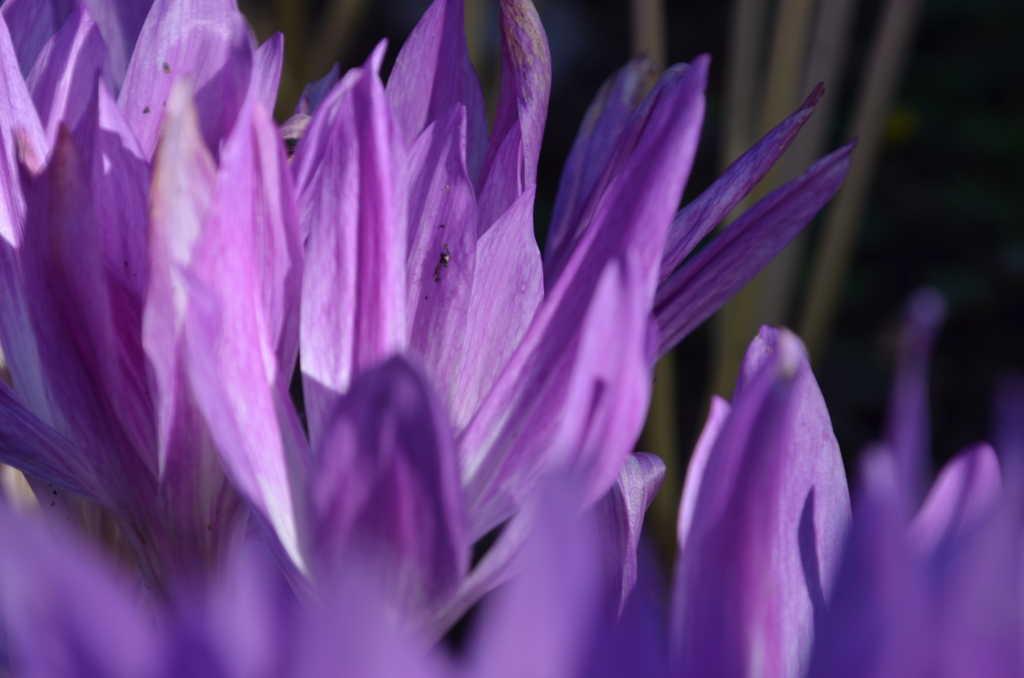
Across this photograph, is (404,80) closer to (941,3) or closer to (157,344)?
(157,344)

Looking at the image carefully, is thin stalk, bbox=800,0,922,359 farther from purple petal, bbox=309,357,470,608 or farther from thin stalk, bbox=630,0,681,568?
purple petal, bbox=309,357,470,608

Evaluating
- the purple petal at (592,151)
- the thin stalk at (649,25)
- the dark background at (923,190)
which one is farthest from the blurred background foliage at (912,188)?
the purple petal at (592,151)

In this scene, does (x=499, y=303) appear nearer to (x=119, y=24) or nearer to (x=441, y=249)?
(x=441, y=249)

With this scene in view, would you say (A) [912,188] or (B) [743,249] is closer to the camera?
(B) [743,249]

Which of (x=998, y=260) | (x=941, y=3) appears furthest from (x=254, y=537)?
(x=941, y=3)

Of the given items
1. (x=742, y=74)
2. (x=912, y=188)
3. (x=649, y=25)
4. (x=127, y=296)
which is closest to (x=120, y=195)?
(x=127, y=296)

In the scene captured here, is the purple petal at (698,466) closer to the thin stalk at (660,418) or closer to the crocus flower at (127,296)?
the crocus flower at (127,296)

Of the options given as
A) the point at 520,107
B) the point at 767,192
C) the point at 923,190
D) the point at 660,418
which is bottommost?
the point at 923,190
